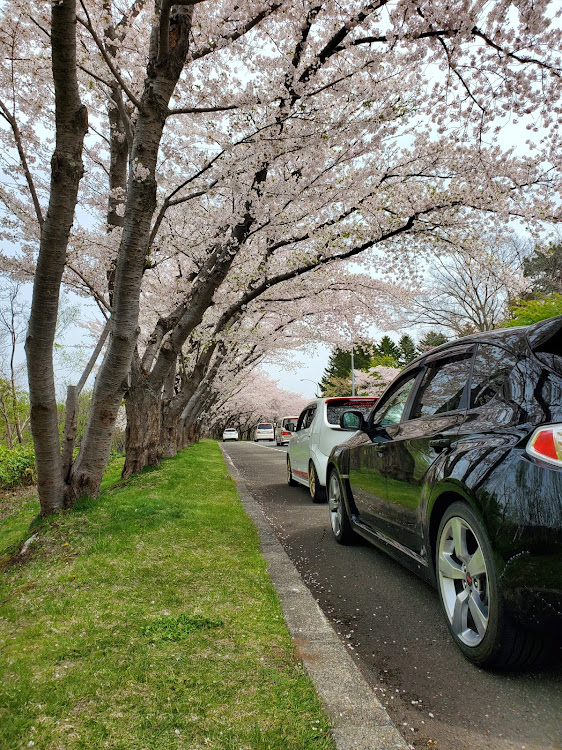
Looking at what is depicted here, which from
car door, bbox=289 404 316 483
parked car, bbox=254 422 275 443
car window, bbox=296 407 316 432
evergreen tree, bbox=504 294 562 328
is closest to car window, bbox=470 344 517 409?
car door, bbox=289 404 316 483

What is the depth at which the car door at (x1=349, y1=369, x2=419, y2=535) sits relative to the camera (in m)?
4.04

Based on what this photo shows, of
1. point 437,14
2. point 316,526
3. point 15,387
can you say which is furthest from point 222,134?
point 15,387

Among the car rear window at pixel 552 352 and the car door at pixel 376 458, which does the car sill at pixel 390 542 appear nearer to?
the car door at pixel 376 458

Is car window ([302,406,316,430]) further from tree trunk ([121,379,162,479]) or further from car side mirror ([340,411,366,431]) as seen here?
car side mirror ([340,411,366,431])

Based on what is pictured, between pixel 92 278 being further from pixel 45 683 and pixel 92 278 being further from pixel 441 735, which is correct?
pixel 441 735

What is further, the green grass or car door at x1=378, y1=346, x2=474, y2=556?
car door at x1=378, y1=346, x2=474, y2=556

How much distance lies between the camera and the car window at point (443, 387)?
3203 millimetres

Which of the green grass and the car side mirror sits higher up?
the car side mirror

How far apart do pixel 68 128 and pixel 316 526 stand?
5.13m

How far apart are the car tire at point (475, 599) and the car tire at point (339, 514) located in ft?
7.43

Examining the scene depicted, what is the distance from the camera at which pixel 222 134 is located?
347 inches

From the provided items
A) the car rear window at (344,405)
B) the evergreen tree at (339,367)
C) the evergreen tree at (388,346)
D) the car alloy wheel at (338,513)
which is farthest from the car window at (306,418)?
the evergreen tree at (388,346)

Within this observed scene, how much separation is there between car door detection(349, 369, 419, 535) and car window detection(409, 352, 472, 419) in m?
0.25

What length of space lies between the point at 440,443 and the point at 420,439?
0.34 metres
